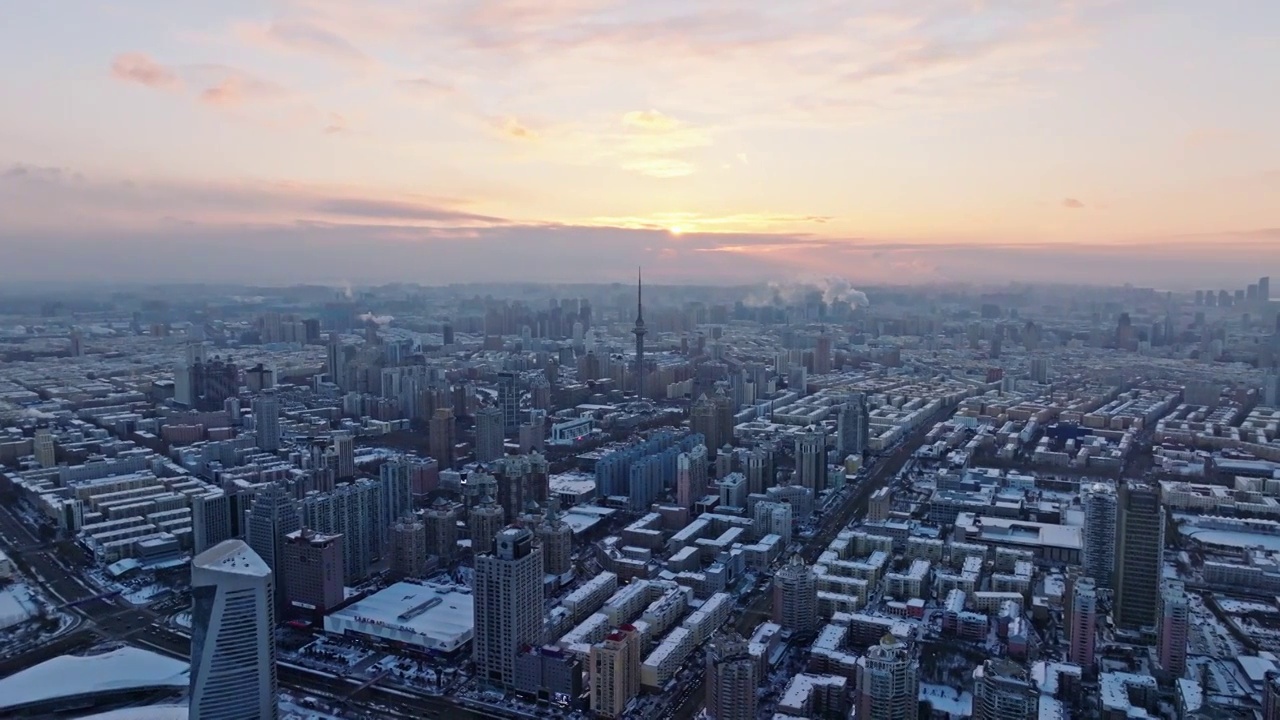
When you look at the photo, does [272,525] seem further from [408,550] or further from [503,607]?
[503,607]

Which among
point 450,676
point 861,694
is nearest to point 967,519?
point 861,694

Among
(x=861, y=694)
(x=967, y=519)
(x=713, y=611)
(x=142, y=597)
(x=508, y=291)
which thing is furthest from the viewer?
(x=508, y=291)

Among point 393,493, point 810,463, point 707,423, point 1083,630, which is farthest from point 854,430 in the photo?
point 393,493

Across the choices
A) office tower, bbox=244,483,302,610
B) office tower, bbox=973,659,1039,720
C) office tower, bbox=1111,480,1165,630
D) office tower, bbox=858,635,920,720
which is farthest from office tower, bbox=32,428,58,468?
office tower, bbox=1111,480,1165,630

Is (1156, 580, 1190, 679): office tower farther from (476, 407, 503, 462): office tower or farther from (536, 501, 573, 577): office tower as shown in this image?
(476, 407, 503, 462): office tower

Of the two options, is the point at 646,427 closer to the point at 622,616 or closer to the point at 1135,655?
the point at 622,616
